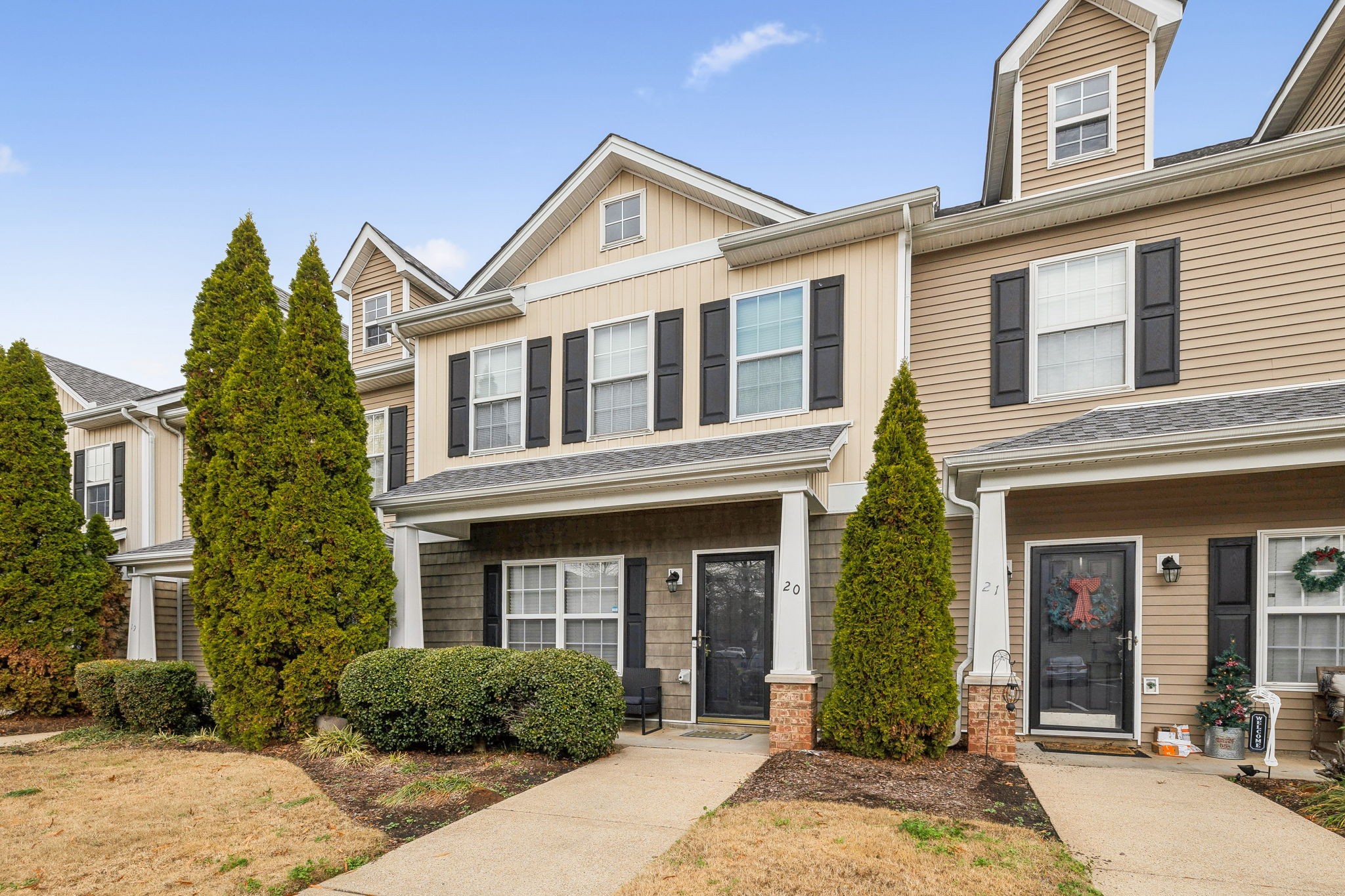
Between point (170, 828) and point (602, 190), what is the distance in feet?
26.1

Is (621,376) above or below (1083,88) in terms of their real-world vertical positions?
below

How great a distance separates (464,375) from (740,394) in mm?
4109

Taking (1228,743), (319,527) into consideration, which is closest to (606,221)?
(319,527)

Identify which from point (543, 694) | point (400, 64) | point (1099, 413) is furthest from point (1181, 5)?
point (400, 64)

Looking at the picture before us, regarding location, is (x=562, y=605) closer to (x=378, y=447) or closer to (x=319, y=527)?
(x=319, y=527)

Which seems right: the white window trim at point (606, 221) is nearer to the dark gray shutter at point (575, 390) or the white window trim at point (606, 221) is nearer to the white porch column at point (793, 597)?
the dark gray shutter at point (575, 390)

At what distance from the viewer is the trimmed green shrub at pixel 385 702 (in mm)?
7133

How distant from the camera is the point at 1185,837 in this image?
4.59 m

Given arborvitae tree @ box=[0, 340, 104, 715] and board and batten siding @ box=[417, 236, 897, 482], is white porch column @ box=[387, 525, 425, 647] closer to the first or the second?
board and batten siding @ box=[417, 236, 897, 482]

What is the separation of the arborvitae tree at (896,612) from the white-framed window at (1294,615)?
2.96 meters

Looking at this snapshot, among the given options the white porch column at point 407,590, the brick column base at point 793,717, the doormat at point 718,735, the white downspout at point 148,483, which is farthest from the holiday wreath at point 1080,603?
the white downspout at point 148,483

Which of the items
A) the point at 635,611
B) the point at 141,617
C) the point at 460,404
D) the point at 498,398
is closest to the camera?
the point at 635,611

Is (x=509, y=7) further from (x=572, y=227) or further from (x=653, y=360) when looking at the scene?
(x=653, y=360)

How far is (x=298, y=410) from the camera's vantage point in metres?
8.25
